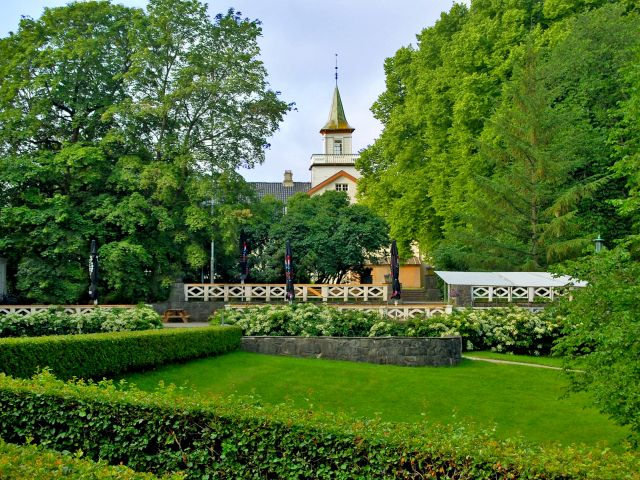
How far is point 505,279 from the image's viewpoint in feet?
85.9

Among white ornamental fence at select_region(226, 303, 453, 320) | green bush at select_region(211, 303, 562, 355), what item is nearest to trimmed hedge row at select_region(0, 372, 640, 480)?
green bush at select_region(211, 303, 562, 355)

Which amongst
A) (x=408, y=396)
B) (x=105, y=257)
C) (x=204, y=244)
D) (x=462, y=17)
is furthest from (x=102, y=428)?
(x=462, y=17)

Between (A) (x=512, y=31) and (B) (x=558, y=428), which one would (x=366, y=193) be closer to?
(A) (x=512, y=31)

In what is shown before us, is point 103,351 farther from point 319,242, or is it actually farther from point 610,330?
point 319,242

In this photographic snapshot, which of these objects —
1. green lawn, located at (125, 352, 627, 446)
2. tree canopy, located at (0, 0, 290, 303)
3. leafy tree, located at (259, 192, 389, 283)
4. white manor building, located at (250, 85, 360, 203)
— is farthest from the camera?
white manor building, located at (250, 85, 360, 203)

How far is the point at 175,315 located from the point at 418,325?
11580 mm

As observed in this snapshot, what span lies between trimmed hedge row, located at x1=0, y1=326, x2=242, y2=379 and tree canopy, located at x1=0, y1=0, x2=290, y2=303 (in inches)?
404

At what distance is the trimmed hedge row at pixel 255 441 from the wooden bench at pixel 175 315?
61.2ft

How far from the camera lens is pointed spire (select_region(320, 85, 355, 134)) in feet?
231

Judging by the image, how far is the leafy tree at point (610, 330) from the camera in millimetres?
9367

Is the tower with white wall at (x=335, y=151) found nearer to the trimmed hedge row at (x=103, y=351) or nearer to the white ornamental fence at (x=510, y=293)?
the white ornamental fence at (x=510, y=293)

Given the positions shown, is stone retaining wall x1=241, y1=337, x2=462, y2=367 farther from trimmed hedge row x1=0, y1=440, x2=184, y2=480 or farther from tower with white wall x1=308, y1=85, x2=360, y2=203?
tower with white wall x1=308, y1=85, x2=360, y2=203

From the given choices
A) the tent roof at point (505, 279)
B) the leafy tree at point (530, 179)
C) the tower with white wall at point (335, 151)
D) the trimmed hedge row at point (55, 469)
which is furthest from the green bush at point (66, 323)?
the tower with white wall at point (335, 151)

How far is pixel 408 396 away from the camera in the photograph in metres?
14.6
